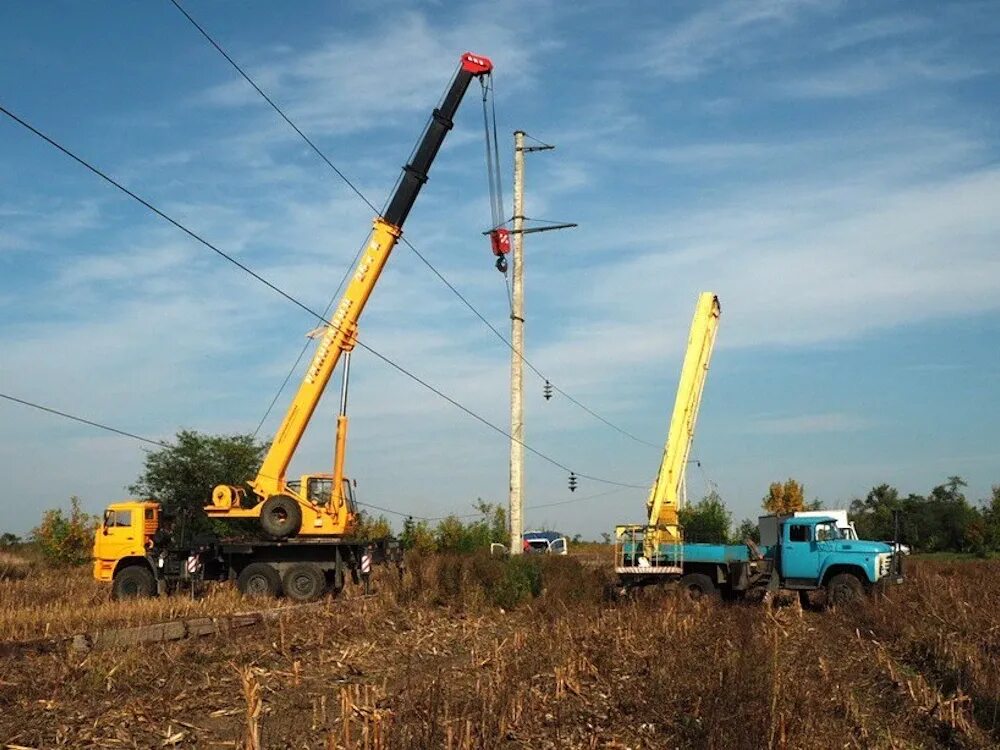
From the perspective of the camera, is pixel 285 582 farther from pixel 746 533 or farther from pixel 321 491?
pixel 746 533

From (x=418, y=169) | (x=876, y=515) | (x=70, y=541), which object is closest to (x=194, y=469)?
(x=70, y=541)

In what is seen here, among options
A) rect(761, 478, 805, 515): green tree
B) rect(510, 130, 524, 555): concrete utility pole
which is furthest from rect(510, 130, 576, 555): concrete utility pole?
rect(761, 478, 805, 515): green tree

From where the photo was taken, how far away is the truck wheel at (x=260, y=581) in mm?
25156

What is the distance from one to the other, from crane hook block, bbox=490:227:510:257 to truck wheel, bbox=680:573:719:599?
10.7 meters

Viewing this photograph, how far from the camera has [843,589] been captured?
A: 2494 centimetres

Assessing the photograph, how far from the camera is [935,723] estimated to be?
1045 cm

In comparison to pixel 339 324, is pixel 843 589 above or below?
below

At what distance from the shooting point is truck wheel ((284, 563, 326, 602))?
2514cm

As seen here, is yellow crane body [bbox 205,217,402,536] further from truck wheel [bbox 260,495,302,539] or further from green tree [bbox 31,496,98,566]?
green tree [bbox 31,496,98,566]

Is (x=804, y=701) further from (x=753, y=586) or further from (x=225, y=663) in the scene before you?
(x=753, y=586)

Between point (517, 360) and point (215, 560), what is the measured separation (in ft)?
31.3

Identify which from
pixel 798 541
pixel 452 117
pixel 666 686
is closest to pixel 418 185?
pixel 452 117

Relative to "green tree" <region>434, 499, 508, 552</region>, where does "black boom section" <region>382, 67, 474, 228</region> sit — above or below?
above

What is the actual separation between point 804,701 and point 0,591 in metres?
22.9
